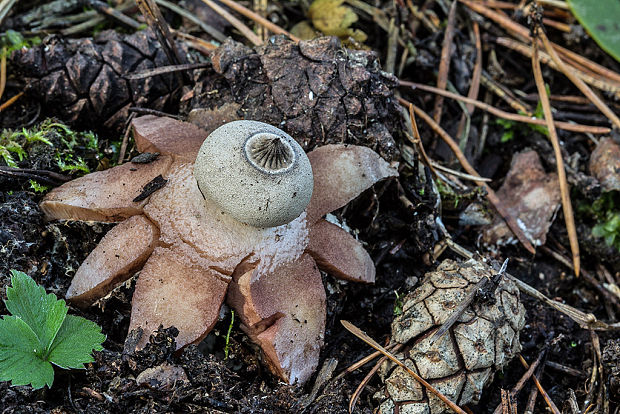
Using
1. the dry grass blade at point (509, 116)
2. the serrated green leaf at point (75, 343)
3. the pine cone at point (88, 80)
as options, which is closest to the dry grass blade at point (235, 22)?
the pine cone at point (88, 80)

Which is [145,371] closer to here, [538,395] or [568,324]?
[538,395]

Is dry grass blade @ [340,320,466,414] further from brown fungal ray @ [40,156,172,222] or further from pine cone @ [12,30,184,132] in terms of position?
pine cone @ [12,30,184,132]

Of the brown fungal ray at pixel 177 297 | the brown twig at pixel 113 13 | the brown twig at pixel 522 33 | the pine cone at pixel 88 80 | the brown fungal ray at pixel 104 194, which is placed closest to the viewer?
the brown fungal ray at pixel 177 297

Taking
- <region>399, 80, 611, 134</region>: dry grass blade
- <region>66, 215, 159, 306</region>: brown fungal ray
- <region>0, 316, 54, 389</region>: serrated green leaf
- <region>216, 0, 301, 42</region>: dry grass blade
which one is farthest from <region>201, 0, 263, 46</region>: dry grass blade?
<region>0, 316, 54, 389</region>: serrated green leaf

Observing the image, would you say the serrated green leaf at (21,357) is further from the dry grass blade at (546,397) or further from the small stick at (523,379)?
the dry grass blade at (546,397)

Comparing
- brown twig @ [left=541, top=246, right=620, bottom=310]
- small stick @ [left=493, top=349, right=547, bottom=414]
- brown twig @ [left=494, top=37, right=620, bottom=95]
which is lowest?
small stick @ [left=493, top=349, right=547, bottom=414]

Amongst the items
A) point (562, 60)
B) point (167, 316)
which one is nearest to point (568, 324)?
point (562, 60)

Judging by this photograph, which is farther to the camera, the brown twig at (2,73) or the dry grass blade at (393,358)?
the brown twig at (2,73)
